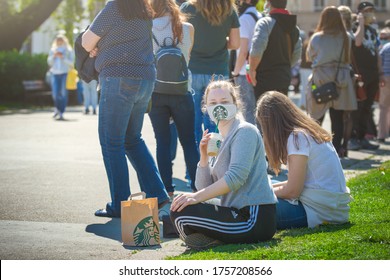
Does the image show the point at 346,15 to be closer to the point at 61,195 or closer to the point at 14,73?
the point at 61,195

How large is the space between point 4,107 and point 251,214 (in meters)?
20.3

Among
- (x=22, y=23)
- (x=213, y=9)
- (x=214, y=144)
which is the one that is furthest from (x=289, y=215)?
(x=22, y=23)

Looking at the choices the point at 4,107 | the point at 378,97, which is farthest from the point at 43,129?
the point at 4,107

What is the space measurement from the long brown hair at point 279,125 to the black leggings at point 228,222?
1.91 ft

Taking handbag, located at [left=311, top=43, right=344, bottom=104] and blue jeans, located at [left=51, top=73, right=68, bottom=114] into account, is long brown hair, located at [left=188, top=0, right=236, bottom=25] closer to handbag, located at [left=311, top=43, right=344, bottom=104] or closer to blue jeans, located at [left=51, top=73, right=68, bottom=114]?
handbag, located at [left=311, top=43, right=344, bottom=104]

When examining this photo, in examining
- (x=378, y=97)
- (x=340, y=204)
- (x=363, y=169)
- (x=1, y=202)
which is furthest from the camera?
(x=378, y=97)

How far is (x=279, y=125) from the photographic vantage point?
742cm

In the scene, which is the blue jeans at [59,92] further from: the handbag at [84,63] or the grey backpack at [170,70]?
the handbag at [84,63]

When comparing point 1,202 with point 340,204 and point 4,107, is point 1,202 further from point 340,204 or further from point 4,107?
point 4,107

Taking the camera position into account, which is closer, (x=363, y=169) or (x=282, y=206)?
(x=282, y=206)

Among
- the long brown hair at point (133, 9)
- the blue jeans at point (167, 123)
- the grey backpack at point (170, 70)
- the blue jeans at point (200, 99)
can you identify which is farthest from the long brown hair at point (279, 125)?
the blue jeans at point (200, 99)

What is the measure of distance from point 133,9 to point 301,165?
6.52 ft

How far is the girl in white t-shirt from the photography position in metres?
7.41

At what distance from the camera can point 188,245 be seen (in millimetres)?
7004
